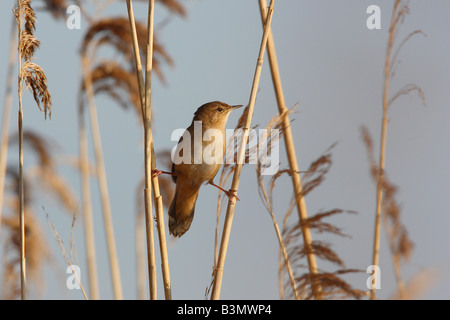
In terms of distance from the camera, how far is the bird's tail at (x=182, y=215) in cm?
355

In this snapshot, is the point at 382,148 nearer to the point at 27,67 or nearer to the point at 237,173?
the point at 237,173

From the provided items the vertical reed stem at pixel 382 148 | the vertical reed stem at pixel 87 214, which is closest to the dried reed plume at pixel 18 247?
the vertical reed stem at pixel 87 214

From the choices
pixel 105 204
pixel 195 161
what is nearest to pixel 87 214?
pixel 105 204

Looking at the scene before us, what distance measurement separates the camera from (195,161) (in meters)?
3.48

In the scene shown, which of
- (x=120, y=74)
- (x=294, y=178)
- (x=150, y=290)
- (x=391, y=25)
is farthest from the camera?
(x=120, y=74)

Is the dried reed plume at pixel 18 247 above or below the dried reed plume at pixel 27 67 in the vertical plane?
below

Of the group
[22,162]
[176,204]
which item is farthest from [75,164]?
[22,162]

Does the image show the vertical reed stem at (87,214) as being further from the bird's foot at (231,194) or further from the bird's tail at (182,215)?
the bird's foot at (231,194)

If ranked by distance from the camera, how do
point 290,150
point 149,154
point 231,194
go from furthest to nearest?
1. point 290,150
2. point 231,194
3. point 149,154

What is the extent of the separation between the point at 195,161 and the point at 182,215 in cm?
39

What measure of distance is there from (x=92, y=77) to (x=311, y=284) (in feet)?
9.70

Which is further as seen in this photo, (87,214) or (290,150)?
(87,214)
